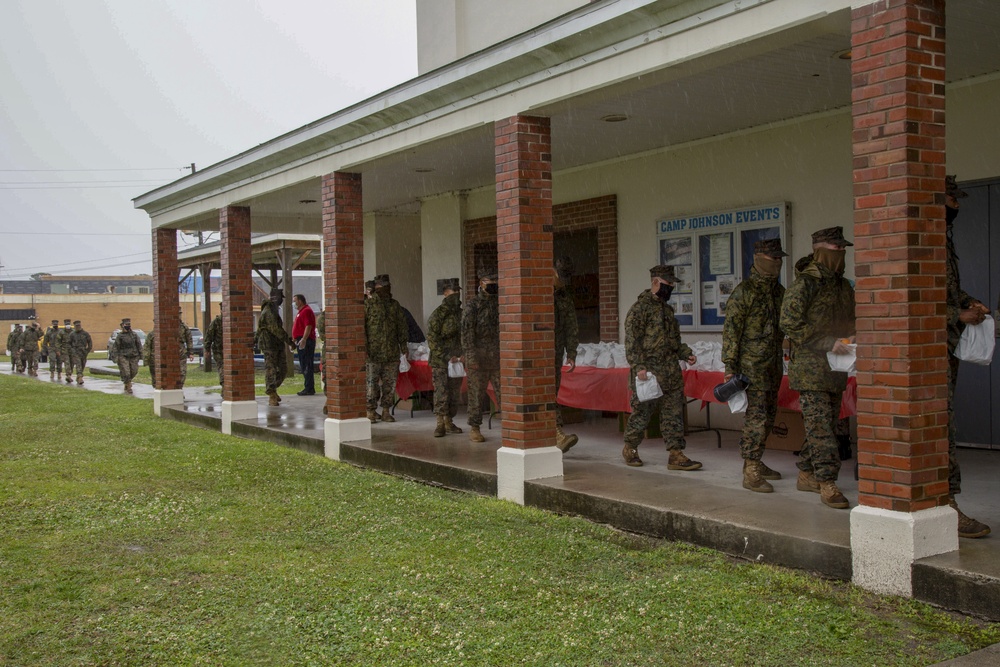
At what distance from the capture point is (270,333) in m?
15.6

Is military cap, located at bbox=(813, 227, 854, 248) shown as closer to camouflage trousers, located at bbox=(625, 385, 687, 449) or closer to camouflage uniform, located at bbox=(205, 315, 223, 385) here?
camouflage trousers, located at bbox=(625, 385, 687, 449)

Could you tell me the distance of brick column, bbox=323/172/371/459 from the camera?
11.0 meters

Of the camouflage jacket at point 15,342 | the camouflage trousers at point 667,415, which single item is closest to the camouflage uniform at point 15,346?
the camouflage jacket at point 15,342

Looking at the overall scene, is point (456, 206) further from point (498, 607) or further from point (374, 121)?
point (498, 607)

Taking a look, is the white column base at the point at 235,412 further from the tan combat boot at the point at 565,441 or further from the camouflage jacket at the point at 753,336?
the camouflage jacket at the point at 753,336

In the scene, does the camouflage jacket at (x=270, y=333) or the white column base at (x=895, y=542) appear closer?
the white column base at (x=895, y=542)

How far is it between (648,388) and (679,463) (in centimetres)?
68

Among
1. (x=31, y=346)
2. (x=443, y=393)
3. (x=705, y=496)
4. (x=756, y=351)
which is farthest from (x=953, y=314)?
(x=31, y=346)

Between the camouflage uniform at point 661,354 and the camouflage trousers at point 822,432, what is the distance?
68.8 inches

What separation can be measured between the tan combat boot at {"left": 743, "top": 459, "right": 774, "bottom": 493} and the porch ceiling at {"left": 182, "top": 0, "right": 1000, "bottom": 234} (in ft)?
9.49

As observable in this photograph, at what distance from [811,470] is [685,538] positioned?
1.27 meters

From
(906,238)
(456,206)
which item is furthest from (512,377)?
(456,206)

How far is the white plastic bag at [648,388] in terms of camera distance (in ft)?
26.8

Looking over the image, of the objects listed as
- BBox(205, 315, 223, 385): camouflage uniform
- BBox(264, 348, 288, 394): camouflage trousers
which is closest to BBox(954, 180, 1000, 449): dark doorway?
BBox(264, 348, 288, 394): camouflage trousers
